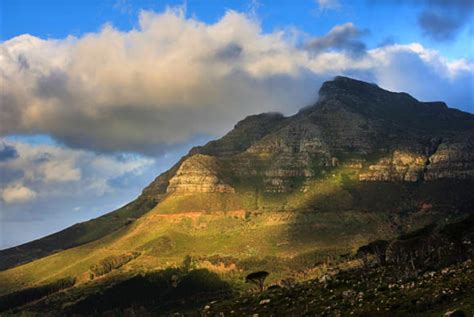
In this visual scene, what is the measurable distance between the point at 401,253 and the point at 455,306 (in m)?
70.2

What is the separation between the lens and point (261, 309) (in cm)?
7475

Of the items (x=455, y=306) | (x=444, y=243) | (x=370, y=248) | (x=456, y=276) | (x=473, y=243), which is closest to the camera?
(x=455, y=306)

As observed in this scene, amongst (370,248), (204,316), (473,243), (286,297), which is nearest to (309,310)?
(286,297)

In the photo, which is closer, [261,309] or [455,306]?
[455,306]

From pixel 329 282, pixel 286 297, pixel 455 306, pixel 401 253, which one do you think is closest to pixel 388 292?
pixel 455 306

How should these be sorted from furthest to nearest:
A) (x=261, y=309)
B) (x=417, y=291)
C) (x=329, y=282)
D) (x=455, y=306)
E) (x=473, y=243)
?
(x=473, y=243) → (x=329, y=282) → (x=261, y=309) → (x=417, y=291) → (x=455, y=306)

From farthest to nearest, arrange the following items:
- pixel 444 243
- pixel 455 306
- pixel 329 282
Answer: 1. pixel 444 243
2. pixel 329 282
3. pixel 455 306

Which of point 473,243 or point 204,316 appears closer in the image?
point 204,316

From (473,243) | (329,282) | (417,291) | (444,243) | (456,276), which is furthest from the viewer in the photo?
(444,243)

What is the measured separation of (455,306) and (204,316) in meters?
44.7

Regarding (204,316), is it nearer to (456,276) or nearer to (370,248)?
(456,276)

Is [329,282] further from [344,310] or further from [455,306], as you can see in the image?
[455,306]

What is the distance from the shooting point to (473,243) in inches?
4003

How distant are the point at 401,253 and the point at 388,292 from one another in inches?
2127
